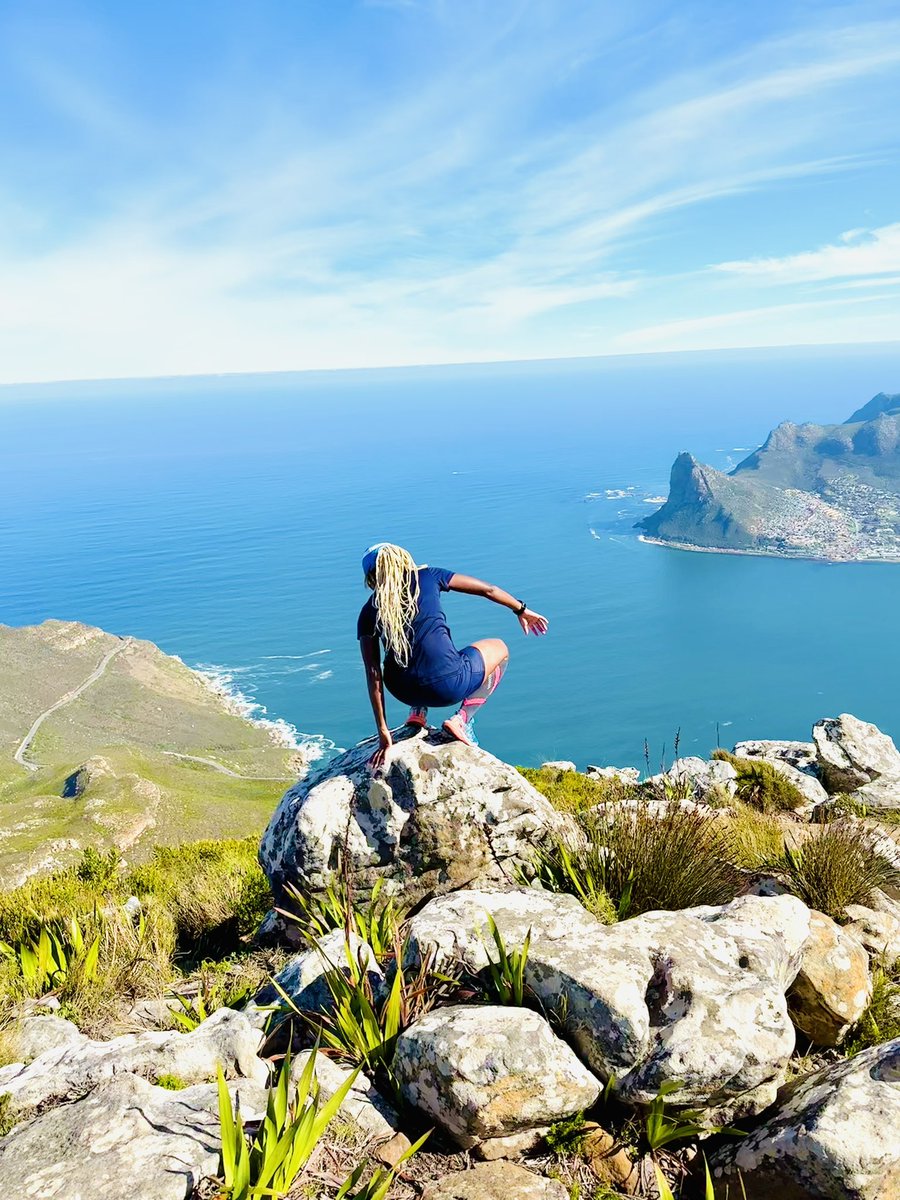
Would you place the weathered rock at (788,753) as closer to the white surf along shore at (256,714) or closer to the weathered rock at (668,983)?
the weathered rock at (668,983)

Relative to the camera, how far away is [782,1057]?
387 centimetres

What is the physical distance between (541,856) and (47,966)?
180 inches

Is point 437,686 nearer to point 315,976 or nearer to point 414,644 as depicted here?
point 414,644

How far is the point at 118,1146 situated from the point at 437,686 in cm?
410

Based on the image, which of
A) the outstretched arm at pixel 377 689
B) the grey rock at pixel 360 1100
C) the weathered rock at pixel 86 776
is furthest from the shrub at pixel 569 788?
the weathered rock at pixel 86 776

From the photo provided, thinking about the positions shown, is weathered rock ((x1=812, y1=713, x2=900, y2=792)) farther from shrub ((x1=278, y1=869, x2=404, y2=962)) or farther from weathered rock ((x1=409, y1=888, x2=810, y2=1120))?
shrub ((x1=278, y1=869, x2=404, y2=962))

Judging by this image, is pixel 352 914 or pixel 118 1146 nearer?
pixel 118 1146

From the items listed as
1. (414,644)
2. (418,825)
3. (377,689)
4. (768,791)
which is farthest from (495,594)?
(768,791)

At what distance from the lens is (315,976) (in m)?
5.08

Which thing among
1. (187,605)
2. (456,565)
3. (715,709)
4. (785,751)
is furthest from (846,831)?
(187,605)

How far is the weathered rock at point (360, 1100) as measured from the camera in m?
3.78

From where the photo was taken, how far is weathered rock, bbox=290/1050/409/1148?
12.4ft

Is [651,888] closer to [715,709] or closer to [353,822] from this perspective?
[353,822]

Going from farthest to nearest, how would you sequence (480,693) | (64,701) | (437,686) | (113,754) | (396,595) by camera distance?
(64,701)
(113,754)
(480,693)
(437,686)
(396,595)
